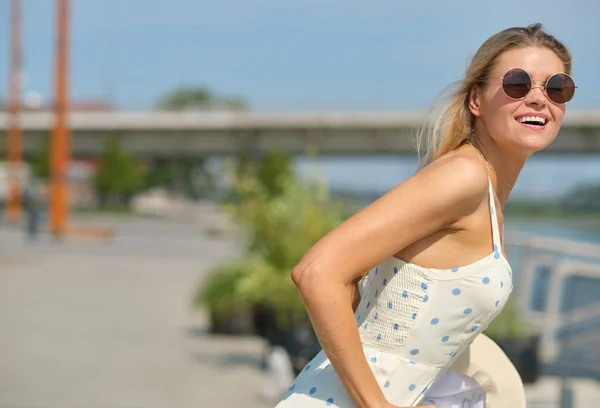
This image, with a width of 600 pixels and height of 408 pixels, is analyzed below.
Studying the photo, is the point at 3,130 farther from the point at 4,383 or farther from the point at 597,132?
the point at 4,383

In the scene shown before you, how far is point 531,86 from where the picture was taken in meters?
1.85

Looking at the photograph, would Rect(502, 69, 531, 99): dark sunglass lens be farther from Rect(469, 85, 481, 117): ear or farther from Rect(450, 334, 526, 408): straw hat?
Rect(450, 334, 526, 408): straw hat

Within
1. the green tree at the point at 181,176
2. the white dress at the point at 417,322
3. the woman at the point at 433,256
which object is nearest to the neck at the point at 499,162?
the woman at the point at 433,256

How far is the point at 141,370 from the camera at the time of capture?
7.72 m

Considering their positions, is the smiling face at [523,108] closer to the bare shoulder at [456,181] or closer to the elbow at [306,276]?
the bare shoulder at [456,181]

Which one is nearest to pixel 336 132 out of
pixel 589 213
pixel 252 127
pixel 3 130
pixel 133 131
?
pixel 252 127

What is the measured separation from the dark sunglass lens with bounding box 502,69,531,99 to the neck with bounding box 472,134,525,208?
115 mm

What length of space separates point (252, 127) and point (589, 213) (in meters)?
31.5

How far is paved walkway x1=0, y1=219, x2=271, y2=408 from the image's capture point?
6.82m

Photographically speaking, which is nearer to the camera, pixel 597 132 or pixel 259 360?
pixel 259 360

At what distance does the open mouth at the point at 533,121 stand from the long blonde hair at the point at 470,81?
0.40 ft

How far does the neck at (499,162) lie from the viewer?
6.16 feet

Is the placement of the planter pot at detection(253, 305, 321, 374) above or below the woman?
below

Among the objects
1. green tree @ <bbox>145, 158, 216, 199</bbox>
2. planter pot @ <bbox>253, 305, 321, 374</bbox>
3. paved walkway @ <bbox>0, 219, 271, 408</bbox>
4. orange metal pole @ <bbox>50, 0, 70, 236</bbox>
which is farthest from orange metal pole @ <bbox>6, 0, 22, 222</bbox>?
green tree @ <bbox>145, 158, 216, 199</bbox>
